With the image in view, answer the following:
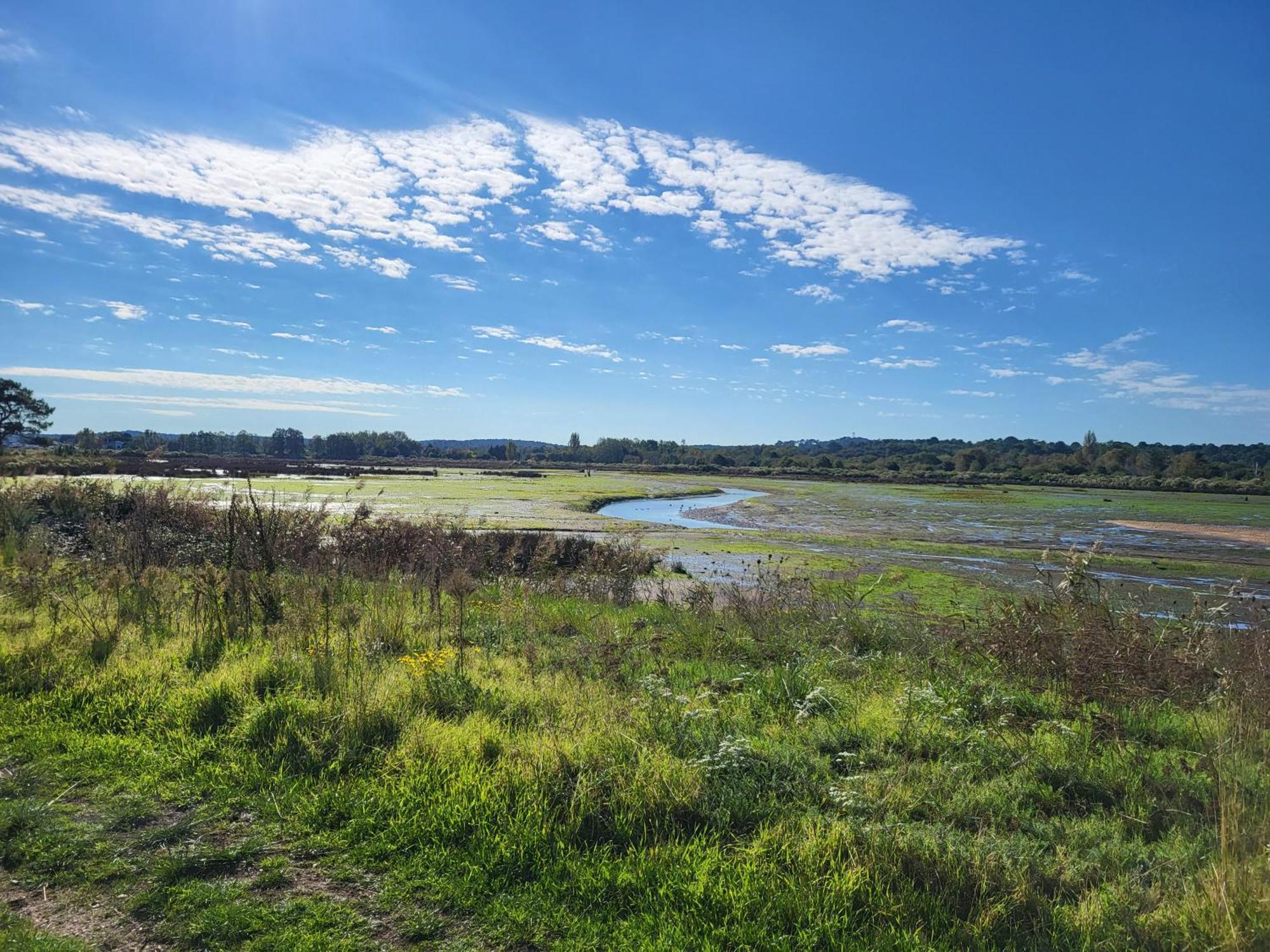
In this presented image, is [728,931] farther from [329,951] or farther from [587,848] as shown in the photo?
[329,951]

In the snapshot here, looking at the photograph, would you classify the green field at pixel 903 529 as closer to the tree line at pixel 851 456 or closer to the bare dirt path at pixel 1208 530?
the bare dirt path at pixel 1208 530

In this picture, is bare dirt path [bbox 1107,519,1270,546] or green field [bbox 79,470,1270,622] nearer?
green field [bbox 79,470,1270,622]

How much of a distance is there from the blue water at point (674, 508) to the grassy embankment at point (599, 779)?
30.9 metres

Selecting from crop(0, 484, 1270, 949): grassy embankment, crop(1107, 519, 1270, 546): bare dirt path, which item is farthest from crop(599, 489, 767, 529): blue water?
crop(0, 484, 1270, 949): grassy embankment

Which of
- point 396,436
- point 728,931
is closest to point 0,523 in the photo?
point 728,931

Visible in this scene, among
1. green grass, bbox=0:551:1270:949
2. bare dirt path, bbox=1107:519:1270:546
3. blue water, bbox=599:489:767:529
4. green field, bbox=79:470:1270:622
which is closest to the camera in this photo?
green grass, bbox=0:551:1270:949

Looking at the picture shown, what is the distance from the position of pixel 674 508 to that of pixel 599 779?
162ft

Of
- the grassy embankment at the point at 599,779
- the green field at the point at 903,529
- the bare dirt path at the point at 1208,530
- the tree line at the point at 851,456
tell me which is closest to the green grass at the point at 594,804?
the grassy embankment at the point at 599,779

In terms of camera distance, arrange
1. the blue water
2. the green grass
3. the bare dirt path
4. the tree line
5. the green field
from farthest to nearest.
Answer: the tree line → the blue water → the bare dirt path → the green field → the green grass

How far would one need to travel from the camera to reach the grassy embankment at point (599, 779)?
3.70 metres

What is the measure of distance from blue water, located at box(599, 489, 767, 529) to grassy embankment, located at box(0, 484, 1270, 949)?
30.9m

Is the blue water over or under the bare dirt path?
under

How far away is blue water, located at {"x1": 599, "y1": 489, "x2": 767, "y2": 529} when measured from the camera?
4222 centimetres

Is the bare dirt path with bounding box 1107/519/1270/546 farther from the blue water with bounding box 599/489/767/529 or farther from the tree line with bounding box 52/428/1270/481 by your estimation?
the tree line with bounding box 52/428/1270/481
